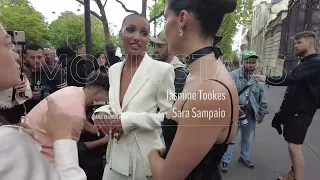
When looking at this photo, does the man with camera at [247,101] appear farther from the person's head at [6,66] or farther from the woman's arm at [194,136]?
the person's head at [6,66]

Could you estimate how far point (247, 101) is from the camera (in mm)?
4402

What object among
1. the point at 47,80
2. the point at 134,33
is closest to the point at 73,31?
the point at 47,80

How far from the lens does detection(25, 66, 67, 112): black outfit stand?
153 inches

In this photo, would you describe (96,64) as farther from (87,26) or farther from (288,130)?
(288,130)

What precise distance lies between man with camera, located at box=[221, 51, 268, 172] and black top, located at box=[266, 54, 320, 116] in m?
0.67

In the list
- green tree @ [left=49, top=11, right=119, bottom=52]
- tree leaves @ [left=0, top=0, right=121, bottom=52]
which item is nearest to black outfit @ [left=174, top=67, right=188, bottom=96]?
tree leaves @ [left=0, top=0, right=121, bottom=52]

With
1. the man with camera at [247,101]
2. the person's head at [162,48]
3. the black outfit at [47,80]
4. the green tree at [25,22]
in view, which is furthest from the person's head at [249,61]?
the green tree at [25,22]

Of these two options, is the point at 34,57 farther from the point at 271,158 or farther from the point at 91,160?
the point at 271,158

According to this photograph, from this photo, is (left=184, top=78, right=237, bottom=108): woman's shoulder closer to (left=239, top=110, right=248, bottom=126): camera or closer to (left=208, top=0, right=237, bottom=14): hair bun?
(left=208, top=0, right=237, bottom=14): hair bun

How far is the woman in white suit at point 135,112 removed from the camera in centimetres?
176

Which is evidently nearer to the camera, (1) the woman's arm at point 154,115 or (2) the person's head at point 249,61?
(1) the woman's arm at point 154,115

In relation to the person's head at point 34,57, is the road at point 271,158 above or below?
below

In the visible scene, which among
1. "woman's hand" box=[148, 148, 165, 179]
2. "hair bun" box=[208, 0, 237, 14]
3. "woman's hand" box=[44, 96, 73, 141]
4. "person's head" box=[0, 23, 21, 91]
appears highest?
"hair bun" box=[208, 0, 237, 14]

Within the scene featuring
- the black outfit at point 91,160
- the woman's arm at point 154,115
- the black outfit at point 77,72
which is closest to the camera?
the woman's arm at point 154,115
